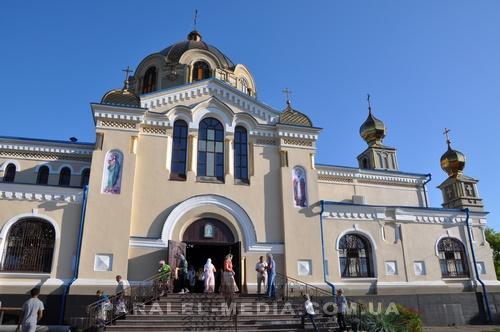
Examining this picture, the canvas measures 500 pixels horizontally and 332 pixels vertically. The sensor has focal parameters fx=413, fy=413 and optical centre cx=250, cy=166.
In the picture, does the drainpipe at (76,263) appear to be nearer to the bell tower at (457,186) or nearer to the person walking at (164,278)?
the person walking at (164,278)

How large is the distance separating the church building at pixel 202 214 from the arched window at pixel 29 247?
4cm

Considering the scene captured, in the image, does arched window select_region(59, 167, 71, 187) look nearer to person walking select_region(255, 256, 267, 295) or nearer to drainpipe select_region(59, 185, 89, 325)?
drainpipe select_region(59, 185, 89, 325)

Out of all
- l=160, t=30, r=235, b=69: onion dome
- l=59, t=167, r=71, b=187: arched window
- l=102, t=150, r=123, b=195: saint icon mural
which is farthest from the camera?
l=160, t=30, r=235, b=69: onion dome

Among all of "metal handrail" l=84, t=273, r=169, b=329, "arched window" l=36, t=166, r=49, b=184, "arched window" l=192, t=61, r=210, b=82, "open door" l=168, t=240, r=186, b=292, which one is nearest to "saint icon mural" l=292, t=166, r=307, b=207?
"open door" l=168, t=240, r=186, b=292

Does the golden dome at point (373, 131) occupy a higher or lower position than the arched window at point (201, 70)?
lower

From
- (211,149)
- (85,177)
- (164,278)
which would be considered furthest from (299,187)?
(85,177)

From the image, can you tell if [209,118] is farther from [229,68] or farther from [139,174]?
[229,68]

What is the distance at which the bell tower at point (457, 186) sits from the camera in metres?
23.0

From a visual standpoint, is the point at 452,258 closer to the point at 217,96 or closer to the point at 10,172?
the point at 217,96

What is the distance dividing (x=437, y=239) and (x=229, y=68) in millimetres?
15129

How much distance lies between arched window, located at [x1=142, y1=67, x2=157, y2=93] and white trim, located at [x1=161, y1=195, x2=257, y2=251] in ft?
34.3

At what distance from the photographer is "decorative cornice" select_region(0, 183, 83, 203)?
1466 cm

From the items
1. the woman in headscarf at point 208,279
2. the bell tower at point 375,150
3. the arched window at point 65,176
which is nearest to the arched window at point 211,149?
the woman in headscarf at point 208,279

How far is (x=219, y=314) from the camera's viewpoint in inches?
495
